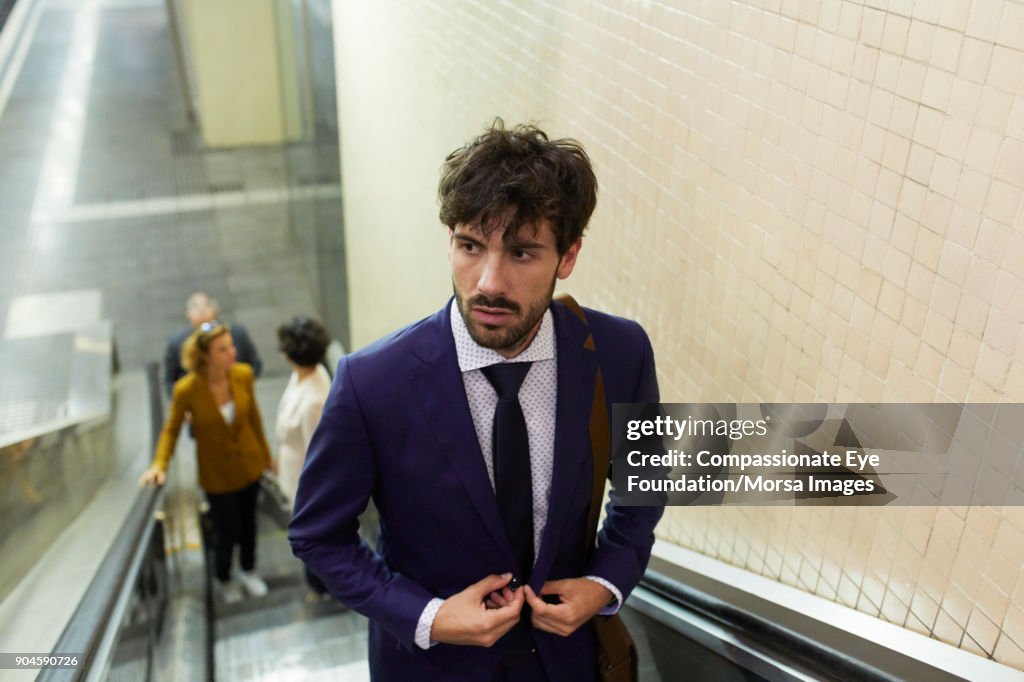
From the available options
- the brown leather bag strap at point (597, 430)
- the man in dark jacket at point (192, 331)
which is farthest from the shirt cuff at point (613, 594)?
the man in dark jacket at point (192, 331)

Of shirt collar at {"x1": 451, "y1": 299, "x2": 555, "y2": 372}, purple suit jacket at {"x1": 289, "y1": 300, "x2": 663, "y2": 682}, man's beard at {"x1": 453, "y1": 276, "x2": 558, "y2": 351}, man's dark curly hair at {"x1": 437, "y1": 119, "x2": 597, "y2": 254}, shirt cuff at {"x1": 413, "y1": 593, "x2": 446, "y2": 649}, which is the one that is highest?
man's dark curly hair at {"x1": 437, "y1": 119, "x2": 597, "y2": 254}

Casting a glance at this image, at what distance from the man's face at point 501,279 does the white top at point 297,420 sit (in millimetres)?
2754

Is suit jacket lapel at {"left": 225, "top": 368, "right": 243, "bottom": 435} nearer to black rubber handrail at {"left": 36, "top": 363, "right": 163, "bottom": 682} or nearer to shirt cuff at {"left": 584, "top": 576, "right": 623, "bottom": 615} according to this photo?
black rubber handrail at {"left": 36, "top": 363, "right": 163, "bottom": 682}

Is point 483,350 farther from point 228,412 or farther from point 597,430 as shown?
point 228,412

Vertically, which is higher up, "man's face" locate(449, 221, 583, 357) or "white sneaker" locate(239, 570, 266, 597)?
"man's face" locate(449, 221, 583, 357)

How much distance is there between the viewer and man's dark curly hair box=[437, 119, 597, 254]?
1.52 metres

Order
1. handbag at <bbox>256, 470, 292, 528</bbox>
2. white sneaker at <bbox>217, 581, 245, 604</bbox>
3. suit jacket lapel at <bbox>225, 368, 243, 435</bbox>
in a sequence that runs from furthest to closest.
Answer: handbag at <bbox>256, 470, 292, 528</bbox>
white sneaker at <bbox>217, 581, 245, 604</bbox>
suit jacket lapel at <bbox>225, 368, 243, 435</bbox>

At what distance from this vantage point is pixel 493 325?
5.12 ft

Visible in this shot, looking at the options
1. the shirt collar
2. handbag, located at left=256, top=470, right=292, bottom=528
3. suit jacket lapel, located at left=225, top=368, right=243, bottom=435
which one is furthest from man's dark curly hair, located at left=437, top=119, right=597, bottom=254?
handbag, located at left=256, top=470, right=292, bottom=528

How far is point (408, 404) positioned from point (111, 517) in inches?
125

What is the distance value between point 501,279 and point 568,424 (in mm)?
298

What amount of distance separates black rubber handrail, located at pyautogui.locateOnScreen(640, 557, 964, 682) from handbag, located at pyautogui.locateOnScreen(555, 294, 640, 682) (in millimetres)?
253

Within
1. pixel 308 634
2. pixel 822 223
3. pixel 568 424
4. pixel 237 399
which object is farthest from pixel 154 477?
pixel 822 223

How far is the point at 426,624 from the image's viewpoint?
5.36ft
